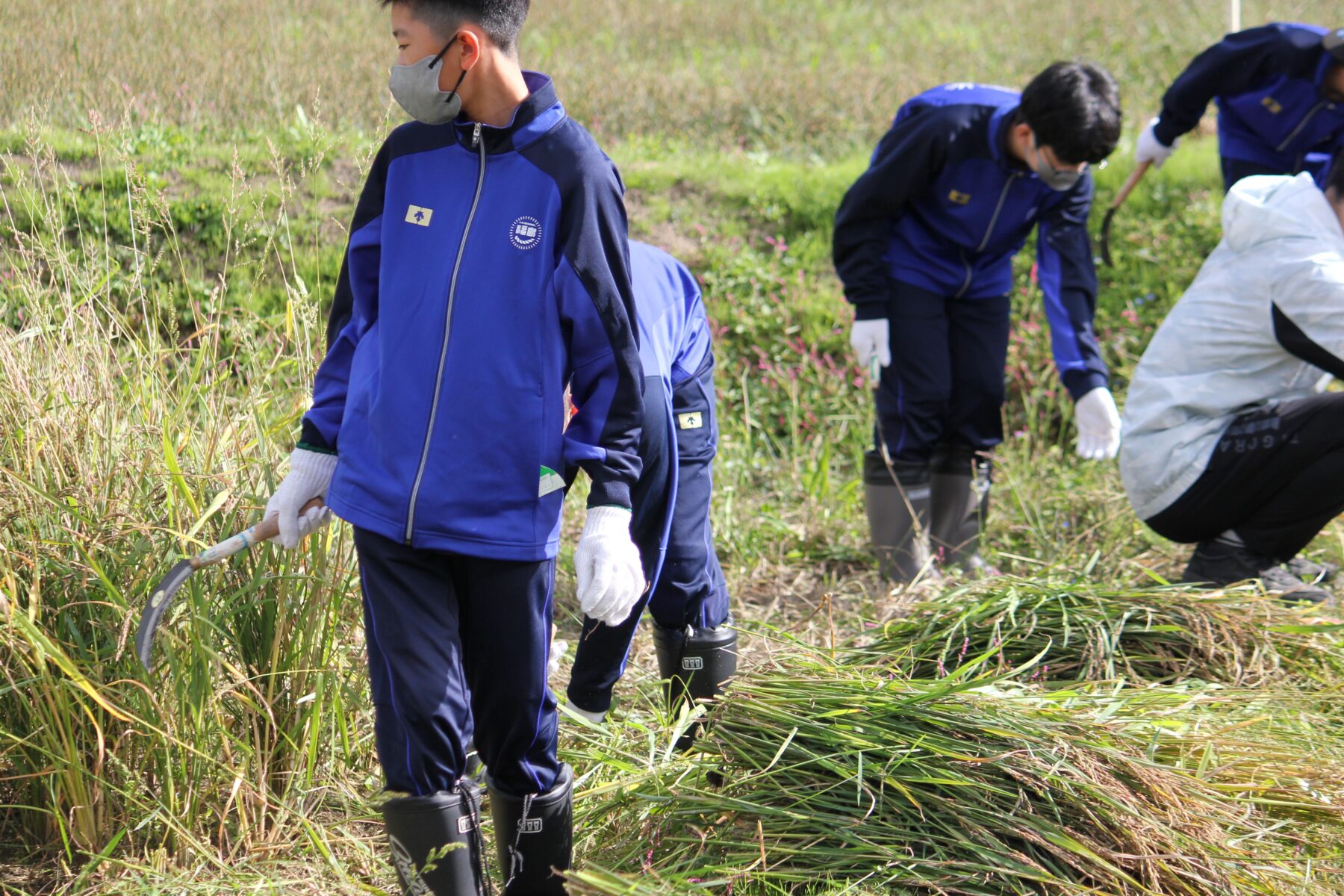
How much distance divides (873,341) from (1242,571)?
1220mm

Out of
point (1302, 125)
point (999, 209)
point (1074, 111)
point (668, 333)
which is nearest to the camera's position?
point (668, 333)

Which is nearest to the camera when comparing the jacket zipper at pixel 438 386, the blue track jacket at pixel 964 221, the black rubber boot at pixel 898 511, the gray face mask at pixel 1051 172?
the jacket zipper at pixel 438 386

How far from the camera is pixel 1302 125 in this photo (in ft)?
14.1

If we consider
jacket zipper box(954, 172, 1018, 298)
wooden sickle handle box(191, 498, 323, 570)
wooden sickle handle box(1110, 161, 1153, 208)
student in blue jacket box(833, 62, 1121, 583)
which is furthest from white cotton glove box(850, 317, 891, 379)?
wooden sickle handle box(191, 498, 323, 570)

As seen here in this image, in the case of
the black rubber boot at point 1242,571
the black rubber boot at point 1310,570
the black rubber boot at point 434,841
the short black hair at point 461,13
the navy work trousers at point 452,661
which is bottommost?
the black rubber boot at point 1310,570

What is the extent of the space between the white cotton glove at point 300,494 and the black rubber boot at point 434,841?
0.47 metres

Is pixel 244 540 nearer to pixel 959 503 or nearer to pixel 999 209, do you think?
pixel 999 209

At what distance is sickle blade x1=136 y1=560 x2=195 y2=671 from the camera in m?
1.94

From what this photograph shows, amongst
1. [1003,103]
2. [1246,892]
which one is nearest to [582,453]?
[1246,892]

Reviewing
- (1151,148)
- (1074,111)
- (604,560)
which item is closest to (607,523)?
(604,560)

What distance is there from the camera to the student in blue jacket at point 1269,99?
4164 millimetres

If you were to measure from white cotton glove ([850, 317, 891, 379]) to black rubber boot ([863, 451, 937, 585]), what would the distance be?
331 millimetres

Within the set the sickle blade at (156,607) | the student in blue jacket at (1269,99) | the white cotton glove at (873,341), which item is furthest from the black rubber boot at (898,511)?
the sickle blade at (156,607)

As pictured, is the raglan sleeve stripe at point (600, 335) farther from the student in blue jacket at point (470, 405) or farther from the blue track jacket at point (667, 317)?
the blue track jacket at point (667, 317)
